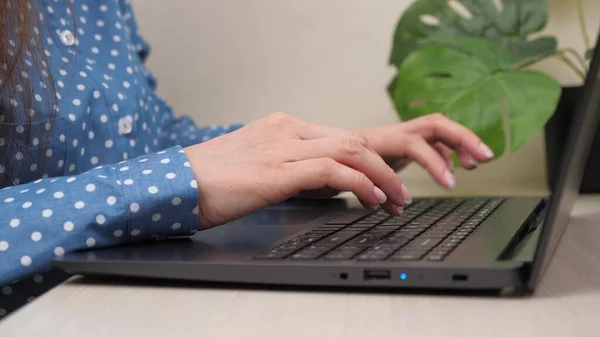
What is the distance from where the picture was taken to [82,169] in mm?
847

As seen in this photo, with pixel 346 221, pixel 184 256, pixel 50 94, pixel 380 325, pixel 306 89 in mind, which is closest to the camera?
pixel 380 325

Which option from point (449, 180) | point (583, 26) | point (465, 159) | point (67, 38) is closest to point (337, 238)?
point (449, 180)

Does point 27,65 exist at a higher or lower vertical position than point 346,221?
higher

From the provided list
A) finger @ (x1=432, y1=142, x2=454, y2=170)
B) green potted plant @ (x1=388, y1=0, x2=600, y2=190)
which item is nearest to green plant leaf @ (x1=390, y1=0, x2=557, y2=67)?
green potted plant @ (x1=388, y1=0, x2=600, y2=190)

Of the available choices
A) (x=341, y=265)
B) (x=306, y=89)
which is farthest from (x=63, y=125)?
(x=306, y=89)

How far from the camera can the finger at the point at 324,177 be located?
0.58 metres

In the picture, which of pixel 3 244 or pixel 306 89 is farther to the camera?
pixel 306 89

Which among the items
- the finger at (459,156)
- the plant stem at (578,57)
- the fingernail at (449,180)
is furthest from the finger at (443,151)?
the plant stem at (578,57)

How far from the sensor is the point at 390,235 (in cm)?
56

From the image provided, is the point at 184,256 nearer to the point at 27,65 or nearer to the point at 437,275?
the point at 437,275

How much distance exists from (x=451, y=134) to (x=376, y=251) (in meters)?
0.43

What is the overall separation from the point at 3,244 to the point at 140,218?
105 millimetres

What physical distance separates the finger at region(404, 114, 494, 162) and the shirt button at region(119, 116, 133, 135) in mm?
361

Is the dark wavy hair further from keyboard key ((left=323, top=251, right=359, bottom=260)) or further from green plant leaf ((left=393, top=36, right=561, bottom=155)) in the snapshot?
green plant leaf ((left=393, top=36, right=561, bottom=155))
